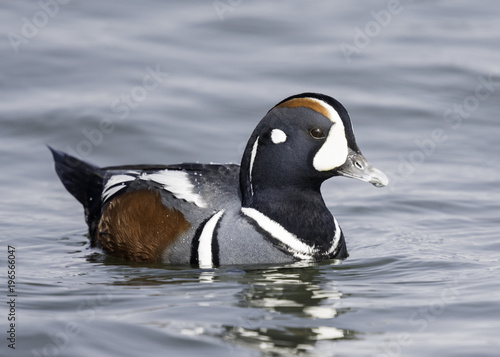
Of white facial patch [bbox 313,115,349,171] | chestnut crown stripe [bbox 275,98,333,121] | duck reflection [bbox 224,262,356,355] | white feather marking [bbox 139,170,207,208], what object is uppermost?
chestnut crown stripe [bbox 275,98,333,121]

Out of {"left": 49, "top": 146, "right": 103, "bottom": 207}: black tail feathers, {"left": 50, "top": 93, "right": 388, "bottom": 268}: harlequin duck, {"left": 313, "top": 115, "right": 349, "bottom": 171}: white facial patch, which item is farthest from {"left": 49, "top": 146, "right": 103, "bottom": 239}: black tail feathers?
{"left": 313, "top": 115, "right": 349, "bottom": 171}: white facial patch

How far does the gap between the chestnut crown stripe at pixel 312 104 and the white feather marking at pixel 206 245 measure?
124 cm

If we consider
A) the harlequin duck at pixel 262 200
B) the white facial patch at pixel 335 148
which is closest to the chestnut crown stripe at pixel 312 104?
the harlequin duck at pixel 262 200

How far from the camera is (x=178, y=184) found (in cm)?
921

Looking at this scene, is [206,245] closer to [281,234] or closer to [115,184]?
[281,234]

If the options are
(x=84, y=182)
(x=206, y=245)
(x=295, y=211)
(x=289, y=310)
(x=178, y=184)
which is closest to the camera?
(x=289, y=310)

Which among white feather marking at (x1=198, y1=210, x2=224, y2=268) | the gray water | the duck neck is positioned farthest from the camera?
the duck neck

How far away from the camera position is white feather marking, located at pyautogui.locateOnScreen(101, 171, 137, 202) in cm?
977

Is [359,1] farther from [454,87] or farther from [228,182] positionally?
[228,182]

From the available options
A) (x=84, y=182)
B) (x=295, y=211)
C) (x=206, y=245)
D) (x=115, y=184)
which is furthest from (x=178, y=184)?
(x=84, y=182)

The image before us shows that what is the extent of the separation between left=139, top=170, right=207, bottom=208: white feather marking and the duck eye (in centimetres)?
117

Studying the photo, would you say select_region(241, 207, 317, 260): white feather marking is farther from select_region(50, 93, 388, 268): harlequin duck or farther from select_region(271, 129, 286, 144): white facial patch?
select_region(271, 129, 286, 144): white facial patch

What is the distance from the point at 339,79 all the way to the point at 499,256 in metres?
6.31

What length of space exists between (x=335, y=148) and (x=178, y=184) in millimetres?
1523
